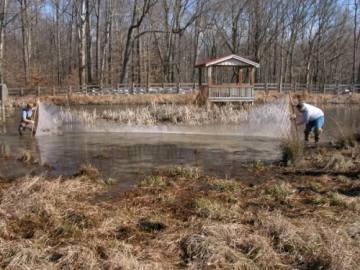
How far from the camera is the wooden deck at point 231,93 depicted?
31.1 m

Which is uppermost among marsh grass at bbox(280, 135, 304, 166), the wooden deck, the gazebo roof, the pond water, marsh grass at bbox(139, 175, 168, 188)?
the gazebo roof

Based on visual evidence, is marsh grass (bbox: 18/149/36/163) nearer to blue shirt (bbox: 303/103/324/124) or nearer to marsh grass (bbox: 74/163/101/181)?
marsh grass (bbox: 74/163/101/181)

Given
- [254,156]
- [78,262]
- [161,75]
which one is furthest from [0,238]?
[161,75]

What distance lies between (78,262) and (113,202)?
2.74 metres

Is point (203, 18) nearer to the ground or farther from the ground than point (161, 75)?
farther from the ground

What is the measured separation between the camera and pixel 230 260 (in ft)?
17.7

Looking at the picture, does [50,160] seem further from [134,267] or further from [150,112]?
[150,112]

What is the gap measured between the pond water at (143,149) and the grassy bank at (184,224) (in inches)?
57.8

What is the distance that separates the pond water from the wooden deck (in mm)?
11265

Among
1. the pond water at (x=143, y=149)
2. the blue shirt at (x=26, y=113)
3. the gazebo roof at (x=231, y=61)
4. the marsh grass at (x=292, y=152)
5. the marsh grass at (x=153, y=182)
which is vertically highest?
the gazebo roof at (x=231, y=61)

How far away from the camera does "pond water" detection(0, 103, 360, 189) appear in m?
11.5

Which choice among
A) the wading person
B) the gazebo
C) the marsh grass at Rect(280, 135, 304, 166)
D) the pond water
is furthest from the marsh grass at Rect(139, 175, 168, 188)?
the gazebo

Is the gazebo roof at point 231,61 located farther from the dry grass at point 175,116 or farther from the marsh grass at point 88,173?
the marsh grass at point 88,173

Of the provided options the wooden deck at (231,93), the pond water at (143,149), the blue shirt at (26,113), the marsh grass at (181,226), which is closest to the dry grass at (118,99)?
the wooden deck at (231,93)
